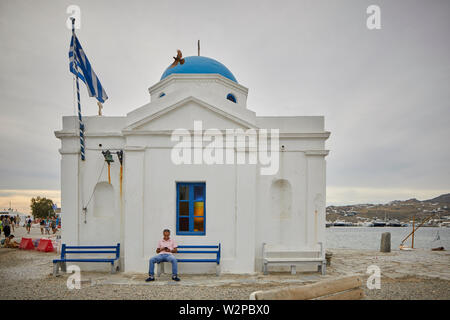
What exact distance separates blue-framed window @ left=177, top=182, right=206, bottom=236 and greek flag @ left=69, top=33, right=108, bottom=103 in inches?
177

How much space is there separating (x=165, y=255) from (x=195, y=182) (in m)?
2.32

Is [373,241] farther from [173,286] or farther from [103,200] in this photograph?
[103,200]

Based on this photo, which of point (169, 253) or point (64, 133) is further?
point (64, 133)

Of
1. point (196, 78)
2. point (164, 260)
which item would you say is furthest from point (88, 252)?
point (196, 78)

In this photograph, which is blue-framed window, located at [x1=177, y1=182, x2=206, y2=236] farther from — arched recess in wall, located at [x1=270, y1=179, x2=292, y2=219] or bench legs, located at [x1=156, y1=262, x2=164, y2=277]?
arched recess in wall, located at [x1=270, y1=179, x2=292, y2=219]

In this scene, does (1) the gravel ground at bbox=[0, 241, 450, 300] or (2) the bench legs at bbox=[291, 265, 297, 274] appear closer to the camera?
(1) the gravel ground at bbox=[0, 241, 450, 300]

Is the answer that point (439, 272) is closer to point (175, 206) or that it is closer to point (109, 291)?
point (175, 206)

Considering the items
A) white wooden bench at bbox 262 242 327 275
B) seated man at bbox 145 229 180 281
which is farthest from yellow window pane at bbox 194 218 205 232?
white wooden bench at bbox 262 242 327 275

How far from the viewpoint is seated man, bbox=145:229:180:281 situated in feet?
24.8

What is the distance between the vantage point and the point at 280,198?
936 centimetres

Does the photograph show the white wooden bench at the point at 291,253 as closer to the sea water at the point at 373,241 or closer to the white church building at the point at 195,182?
the white church building at the point at 195,182

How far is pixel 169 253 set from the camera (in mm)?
7816
